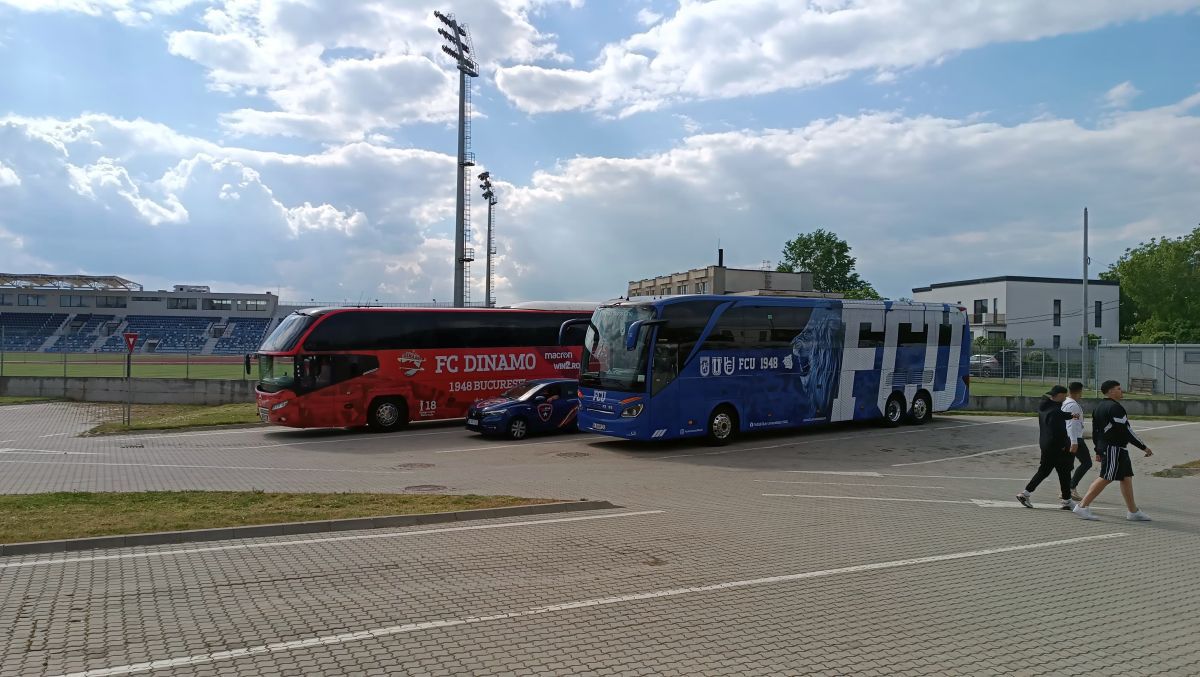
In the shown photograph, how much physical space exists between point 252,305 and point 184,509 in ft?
251

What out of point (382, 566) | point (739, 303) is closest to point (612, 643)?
point (382, 566)

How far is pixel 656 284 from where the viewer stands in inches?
3369

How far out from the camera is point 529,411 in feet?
67.4

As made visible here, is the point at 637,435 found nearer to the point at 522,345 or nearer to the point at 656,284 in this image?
the point at 522,345

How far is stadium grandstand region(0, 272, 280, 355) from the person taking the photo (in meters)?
68.8

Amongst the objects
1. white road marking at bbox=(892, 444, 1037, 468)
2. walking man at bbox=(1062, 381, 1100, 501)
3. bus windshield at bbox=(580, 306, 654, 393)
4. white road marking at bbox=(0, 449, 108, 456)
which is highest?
bus windshield at bbox=(580, 306, 654, 393)

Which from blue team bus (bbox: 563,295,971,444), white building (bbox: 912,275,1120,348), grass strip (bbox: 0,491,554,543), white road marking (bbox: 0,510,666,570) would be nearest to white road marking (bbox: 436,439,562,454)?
blue team bus (bbox: 563,295,971,444)

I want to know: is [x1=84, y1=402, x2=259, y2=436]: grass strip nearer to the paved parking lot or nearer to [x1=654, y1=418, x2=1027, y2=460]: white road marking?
the paved parking lot

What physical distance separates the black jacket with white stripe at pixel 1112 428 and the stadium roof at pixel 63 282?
85.0 meters

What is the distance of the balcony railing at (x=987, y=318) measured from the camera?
73.8 metres

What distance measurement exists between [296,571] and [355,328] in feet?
48.8

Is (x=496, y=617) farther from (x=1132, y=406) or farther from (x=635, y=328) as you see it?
(x=1132, y=406)

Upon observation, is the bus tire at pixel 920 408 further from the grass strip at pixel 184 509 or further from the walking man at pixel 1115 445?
the grass strip at pixel 184 509

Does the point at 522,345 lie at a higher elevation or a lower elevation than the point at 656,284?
lower
